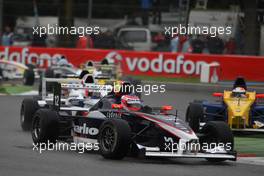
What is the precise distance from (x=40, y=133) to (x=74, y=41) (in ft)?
75.0

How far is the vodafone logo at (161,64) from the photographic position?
30609 mm

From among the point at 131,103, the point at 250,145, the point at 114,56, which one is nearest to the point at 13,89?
the point at 114,56

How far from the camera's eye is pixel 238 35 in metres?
32.4

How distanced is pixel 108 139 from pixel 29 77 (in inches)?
639

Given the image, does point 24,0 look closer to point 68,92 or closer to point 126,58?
point 126,58

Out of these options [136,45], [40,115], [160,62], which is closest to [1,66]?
[160,62]

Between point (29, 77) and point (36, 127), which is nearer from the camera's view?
point (36, 127)

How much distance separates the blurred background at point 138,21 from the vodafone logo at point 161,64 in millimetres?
1686

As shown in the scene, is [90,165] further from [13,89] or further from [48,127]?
[13,89]

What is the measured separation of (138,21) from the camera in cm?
3594

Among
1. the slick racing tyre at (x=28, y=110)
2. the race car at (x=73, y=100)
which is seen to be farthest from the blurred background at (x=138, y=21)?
the slick racing tyre at (x=28, y=110)

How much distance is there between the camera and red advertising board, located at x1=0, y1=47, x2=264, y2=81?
29.5 m

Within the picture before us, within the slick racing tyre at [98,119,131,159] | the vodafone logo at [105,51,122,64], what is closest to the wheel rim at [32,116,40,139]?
the slick racing tyre at [98,119,131,159]

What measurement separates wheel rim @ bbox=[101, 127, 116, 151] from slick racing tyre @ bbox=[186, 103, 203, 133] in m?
3.90
